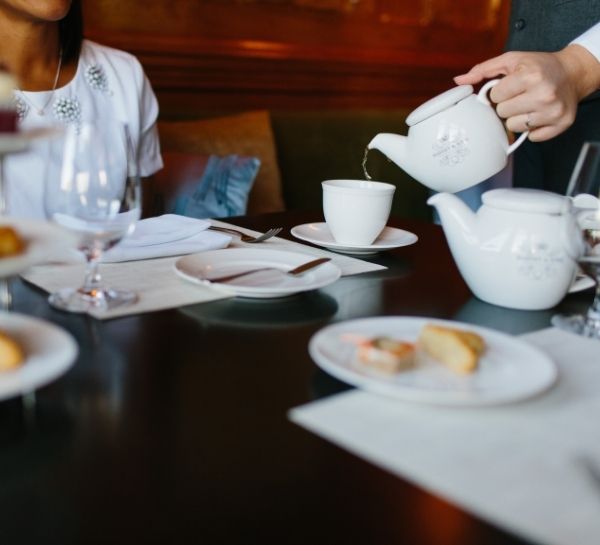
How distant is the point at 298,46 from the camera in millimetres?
2707

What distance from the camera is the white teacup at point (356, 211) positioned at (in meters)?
1.03

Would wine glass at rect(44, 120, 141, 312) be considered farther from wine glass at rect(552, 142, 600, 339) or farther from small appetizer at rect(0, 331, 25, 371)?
wine glass at rect(552, 142, 600, 339)

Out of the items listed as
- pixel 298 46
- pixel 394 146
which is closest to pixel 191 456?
pixel 394 146

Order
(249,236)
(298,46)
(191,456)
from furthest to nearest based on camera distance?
(298,46), (249,236), (191,456)

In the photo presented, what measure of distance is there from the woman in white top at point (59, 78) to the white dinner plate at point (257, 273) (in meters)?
0.59

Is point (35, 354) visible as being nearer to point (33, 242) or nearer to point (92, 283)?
point (33, 242)

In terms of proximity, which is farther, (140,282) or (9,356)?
(140,282)

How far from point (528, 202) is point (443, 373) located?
0.32m

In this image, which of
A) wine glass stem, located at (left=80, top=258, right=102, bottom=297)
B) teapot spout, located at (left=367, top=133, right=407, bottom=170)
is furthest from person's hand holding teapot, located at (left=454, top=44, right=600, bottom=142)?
wine glass stem, located at (left=80, top=258, right=102, bottom=297)

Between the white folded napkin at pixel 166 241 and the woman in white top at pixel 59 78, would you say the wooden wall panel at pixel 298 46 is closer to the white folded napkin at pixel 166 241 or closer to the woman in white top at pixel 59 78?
the woman in white top at pixel 59 78

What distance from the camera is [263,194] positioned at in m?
2.22

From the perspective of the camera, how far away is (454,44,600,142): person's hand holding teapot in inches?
40.0

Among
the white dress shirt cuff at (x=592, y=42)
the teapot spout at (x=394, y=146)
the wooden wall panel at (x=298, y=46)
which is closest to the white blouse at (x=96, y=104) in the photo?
the wooden wall panel at (x=298, y=46)

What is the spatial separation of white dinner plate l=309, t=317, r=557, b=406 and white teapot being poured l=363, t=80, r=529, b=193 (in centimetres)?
39
